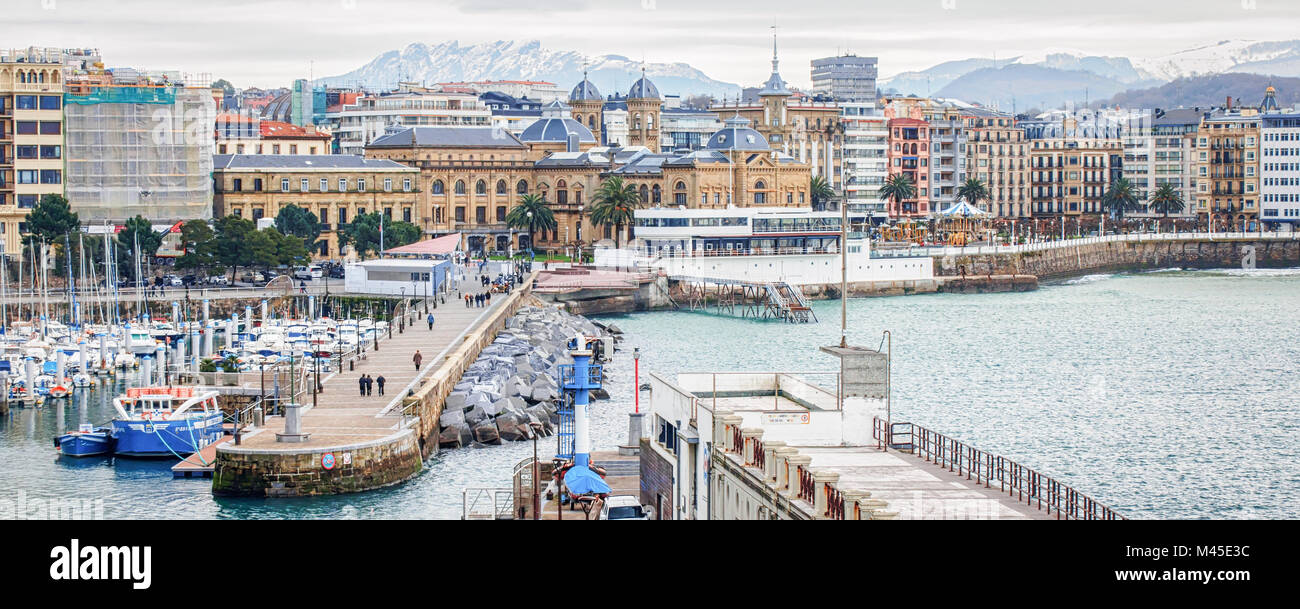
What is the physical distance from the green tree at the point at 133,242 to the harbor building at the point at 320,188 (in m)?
16.5

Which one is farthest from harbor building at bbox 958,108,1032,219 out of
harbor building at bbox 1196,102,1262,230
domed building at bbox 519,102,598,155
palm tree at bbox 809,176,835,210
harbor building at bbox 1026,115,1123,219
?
domed building at bbox 519,102,598,155

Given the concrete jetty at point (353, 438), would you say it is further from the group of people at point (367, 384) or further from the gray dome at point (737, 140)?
the gray dome at point (737, 140)

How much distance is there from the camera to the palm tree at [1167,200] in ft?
471

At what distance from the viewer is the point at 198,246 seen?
86.4m

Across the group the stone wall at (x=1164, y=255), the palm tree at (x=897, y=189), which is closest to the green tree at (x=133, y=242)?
the stone wall at (x=1164, y=255)

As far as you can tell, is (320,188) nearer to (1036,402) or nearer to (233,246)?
(233,246)

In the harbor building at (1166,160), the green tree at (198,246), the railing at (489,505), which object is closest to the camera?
the railing at (489,505)

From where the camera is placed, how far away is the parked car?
2428cm

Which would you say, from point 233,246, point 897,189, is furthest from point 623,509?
point 897,189

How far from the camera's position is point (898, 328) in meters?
80.3

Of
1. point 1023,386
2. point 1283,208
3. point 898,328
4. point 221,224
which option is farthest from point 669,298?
point 1283,208

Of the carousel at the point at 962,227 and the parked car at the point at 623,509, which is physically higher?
the carousel at the point at 962,227
